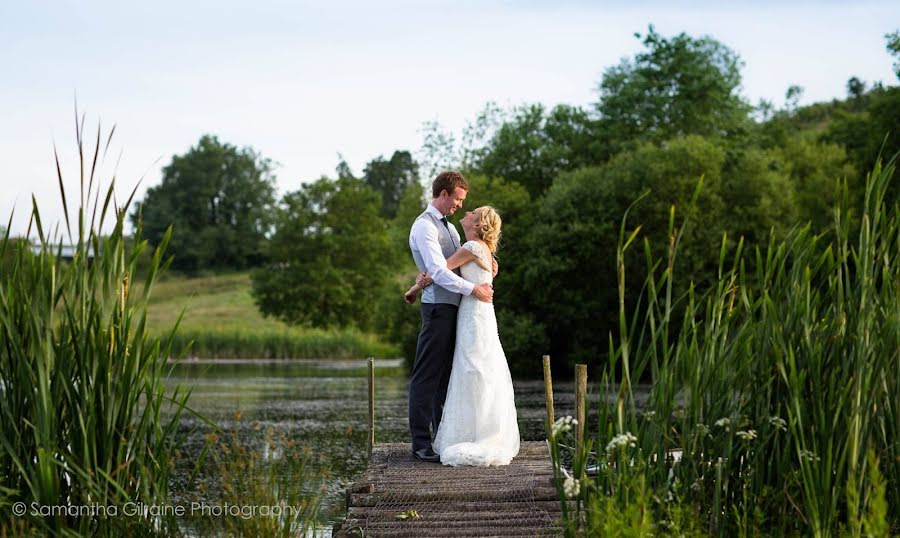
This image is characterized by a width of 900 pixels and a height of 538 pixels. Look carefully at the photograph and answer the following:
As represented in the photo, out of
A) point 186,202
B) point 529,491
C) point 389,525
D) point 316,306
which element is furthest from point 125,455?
point 186,202

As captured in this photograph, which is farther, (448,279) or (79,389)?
(448,279)

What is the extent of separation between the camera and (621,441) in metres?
5.25

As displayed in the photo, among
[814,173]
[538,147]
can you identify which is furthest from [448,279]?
[814,173]

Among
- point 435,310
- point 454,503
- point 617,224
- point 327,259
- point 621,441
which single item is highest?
point 617,224

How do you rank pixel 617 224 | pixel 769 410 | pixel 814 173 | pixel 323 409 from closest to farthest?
pixel 769 410 → pixel 323 409 → pixel 617 224 → pixel 814 173

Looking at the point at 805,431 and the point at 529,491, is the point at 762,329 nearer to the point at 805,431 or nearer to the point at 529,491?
the point at 805,431

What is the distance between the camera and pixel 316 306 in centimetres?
6519

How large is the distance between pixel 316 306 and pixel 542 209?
28.4 m

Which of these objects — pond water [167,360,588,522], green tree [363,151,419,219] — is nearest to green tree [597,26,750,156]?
pond water [167,360,588,522]

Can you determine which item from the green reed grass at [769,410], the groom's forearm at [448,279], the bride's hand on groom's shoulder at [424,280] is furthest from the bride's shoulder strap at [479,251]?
the green reed grass at [769,410]

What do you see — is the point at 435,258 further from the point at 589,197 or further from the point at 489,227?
the point at 589,197

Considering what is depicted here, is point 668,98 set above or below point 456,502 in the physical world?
above

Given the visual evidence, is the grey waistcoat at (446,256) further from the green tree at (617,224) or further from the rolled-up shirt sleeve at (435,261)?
the green tree at (617,224)

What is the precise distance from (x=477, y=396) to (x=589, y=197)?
3077 centimetres
